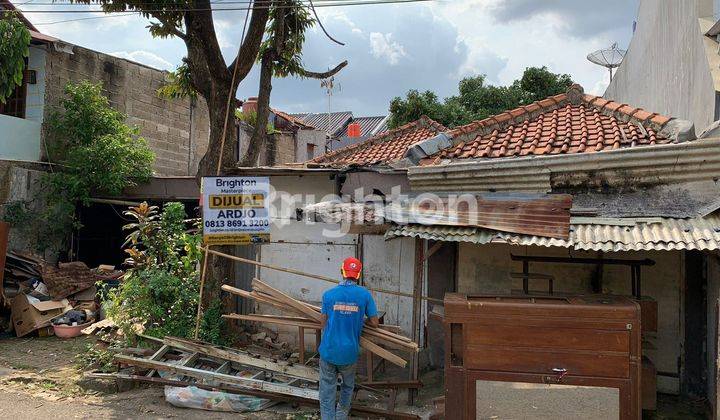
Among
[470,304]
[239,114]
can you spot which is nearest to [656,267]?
[470,304]

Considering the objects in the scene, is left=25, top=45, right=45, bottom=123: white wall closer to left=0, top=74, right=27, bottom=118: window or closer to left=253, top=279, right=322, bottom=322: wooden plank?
left=0, top=74, right=27, bottom=118: window

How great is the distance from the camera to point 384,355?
19.2 ft

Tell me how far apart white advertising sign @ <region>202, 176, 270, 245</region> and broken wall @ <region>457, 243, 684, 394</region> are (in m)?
2.95

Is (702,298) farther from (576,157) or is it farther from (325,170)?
(325,170)

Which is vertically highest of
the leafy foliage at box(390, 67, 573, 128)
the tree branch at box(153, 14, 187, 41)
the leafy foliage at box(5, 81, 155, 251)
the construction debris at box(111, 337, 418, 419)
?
the leafy foliage at box(390, 67, 573, 128)

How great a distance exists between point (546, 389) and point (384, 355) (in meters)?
1.71

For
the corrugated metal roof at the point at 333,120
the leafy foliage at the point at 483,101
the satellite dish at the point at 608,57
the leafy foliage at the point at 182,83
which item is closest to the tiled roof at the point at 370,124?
the corrugated metal roof at the point at 333,120

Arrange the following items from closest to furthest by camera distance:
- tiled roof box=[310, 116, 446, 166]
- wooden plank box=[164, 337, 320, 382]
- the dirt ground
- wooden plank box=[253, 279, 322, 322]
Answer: the dirt ground → wooden plank box=[253, 279, 322, 322] → wooden plank box=[164, 337, 320, 382] → tiled roof box=[310, 116, 446, 166]

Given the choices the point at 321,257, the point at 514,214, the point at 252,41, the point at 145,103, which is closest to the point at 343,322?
the point at 514,214

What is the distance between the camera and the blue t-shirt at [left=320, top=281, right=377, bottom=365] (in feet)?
17.5

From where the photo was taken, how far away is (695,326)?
648 centimetres

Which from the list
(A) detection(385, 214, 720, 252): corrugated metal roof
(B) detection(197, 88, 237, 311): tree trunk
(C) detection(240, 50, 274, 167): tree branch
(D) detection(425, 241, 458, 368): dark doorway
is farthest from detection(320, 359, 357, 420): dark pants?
(C) detection(240, 50, 274, 167): tree branch

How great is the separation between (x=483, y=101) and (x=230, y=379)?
19.5 meters

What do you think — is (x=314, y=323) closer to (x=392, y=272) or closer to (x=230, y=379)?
(x=230, y=379)
